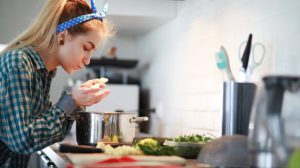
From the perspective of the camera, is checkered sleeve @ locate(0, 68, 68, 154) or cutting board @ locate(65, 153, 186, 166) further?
checkered sleeve @ locate(0, 68, 68, 154)

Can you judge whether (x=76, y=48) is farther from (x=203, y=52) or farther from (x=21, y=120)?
(x=203, y=52)

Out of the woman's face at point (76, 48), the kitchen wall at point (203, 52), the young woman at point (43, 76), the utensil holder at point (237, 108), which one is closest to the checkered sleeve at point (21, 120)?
the young woman at point (43, 76)

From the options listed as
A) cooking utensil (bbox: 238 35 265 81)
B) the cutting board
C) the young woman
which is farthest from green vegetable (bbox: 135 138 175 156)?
cooking utensil (bbox: 238 35 265 81)

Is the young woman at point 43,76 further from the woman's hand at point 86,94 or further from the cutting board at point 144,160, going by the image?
the cutting board at point 144,160

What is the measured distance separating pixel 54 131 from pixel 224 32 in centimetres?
91

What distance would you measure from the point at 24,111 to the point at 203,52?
1.13m

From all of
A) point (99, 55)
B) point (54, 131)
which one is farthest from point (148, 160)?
point (99, 55)

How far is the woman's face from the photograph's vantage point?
157cm

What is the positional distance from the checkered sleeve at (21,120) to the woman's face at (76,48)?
22 cm

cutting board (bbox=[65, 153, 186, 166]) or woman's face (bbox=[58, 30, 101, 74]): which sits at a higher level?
woman's face (bbox=[58, 30, 101, 74])

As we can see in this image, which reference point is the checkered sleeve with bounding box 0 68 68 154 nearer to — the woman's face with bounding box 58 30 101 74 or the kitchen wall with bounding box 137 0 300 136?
the woman's face with bounding box 58 30 101 74

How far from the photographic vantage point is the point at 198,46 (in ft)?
7.69

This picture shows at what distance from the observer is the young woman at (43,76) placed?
1320mm

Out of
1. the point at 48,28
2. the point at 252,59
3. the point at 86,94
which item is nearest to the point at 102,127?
the point at 86,94
